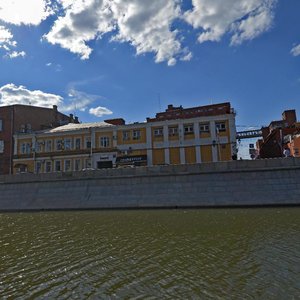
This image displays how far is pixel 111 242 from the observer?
12.2 meters

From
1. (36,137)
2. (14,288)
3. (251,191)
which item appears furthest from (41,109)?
(14,288)

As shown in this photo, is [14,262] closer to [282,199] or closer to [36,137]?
[282,199]

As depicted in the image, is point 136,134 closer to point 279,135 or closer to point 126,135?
point 126,135

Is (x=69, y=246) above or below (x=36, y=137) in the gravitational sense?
below

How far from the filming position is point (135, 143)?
1725 inches

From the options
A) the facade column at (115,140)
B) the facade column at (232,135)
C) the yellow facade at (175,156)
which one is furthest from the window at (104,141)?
the facade column at (232,135)

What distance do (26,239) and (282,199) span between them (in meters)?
16.0

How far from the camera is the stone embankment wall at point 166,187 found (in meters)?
22.5

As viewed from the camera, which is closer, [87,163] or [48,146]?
[87,163]

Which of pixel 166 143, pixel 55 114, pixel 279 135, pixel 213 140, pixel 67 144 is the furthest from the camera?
pixel 55 114

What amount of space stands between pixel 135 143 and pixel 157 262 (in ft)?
115

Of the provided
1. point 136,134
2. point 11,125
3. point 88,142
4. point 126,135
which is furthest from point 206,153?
point 11,125

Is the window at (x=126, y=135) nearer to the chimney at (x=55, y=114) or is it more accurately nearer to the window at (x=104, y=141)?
the window at (x=104, y=141)

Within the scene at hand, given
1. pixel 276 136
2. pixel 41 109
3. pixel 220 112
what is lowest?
pixel 276 136
